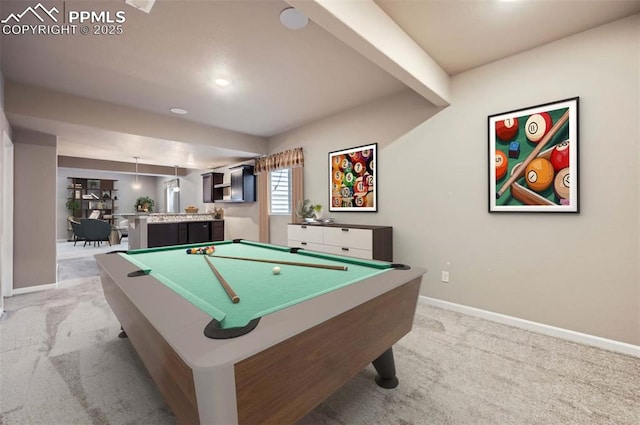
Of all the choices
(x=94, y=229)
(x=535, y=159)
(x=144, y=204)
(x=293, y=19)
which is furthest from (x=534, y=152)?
(x=144, y=204)

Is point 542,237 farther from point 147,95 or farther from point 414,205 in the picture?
point 147,95

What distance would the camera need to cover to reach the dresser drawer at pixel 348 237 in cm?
306

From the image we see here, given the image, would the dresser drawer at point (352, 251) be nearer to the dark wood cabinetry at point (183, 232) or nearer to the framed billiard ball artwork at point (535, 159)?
the framed billiard ball artwork at point (535, 159)

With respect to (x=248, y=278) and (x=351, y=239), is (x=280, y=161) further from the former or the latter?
(x=248, y=278)

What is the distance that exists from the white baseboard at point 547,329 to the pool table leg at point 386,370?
1.53 metres

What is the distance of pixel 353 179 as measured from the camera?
3730 millimetres

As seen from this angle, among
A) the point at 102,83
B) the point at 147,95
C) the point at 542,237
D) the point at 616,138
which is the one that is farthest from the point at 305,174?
the point at 616,138

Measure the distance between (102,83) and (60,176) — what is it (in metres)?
8.71

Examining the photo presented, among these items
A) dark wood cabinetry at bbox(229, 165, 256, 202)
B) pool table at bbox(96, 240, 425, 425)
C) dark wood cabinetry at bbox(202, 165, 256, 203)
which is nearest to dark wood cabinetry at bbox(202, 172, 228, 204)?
dark wood cabinetry at bbox(202, 165, 256, 203)

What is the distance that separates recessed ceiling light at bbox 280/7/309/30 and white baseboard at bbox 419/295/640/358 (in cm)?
294

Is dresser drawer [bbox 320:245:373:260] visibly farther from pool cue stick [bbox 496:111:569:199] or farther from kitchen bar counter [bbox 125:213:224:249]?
kitchen bar counter [bbox 125:213:224:249]

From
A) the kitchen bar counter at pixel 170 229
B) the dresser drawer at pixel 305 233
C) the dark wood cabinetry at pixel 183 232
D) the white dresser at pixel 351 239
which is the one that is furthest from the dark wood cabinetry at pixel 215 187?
the white dresser at pixel 351 239

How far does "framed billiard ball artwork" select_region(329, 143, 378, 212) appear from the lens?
11.6 feet

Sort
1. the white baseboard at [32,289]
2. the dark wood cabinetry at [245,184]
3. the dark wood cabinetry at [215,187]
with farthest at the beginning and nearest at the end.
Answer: the dark wood cabinetry at [215,187] < the dark wood cabinetry at [245,184] < the white baseboard at [32,289]
